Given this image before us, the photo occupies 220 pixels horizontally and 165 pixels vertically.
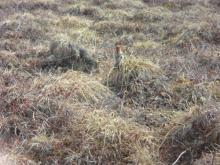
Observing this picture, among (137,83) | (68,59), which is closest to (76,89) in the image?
(137,83)

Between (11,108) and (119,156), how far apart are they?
1.42m

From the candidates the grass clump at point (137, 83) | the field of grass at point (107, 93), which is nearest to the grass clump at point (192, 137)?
the field of grass at point (107, 93)

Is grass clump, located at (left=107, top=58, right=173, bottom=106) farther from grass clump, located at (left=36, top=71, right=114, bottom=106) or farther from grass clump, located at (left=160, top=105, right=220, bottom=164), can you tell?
grass clump, located at (left=160, top=105, right=220, bottom=164)

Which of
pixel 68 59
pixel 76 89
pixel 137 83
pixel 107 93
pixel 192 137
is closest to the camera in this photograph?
pixel 192 137

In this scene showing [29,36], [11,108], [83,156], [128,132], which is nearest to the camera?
[83,156]

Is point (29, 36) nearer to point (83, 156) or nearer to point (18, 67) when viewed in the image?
point (18, 67)

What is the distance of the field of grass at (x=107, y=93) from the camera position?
4.73 metres

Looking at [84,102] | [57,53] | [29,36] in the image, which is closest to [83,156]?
[84,102]

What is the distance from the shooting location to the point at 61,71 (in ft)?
22.5

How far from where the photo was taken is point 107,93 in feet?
19.7

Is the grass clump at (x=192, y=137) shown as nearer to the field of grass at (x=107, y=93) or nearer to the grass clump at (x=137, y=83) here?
the field of grass at (x=107, y=93)

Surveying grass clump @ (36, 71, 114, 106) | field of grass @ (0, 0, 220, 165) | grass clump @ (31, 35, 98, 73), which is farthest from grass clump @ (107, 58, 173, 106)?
grass clump @ (31, 35, 98, 73)

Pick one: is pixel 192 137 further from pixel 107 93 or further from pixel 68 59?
pixel 68 59

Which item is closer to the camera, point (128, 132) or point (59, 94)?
point (128, 132)
